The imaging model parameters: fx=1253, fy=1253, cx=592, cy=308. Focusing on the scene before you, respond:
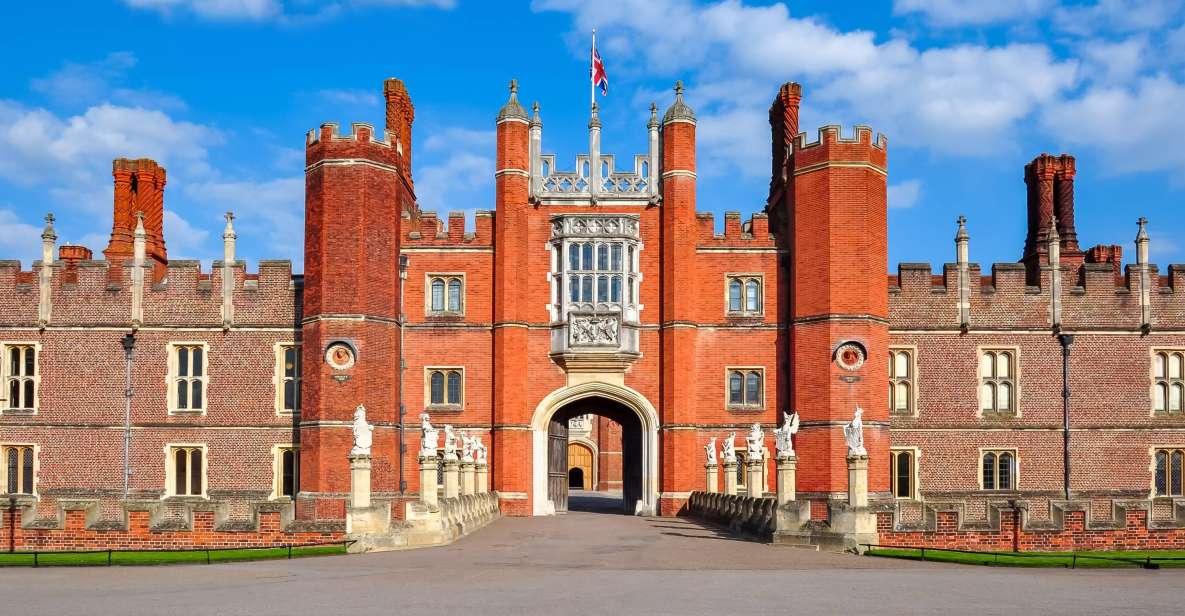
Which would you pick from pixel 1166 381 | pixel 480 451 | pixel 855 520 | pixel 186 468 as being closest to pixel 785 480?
pixel 855 520

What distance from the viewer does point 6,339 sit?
35438mm

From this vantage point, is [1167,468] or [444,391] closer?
[1167,468]

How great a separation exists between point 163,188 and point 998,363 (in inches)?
1057

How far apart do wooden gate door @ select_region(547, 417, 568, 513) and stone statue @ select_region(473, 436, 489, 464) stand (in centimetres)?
207

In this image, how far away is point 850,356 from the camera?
111ft

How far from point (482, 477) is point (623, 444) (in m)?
5.12

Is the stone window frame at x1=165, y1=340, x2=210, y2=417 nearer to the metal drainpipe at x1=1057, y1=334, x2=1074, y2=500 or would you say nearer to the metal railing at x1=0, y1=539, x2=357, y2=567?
the metal railing at x1=0, y1=539, x2=357, y2=567

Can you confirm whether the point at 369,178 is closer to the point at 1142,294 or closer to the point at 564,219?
the point at 564,219

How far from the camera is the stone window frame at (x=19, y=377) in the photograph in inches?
1390

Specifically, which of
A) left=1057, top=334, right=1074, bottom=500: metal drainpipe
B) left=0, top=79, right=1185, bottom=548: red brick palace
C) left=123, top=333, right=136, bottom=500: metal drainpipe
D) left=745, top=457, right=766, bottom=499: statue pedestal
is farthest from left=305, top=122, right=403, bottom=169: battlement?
left=1057, top=334, right=1074, bottom=500: metal drainpipe

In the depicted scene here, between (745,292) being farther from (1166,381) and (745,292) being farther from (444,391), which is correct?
(1166,381)

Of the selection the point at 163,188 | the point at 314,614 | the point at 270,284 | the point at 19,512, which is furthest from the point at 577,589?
the point at 163,188

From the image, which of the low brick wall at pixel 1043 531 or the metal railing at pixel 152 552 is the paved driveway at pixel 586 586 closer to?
the metal railing at pixel 152 552

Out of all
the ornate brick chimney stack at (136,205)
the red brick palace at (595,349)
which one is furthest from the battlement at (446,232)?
the ornate brick chimney stack at (136,205)
